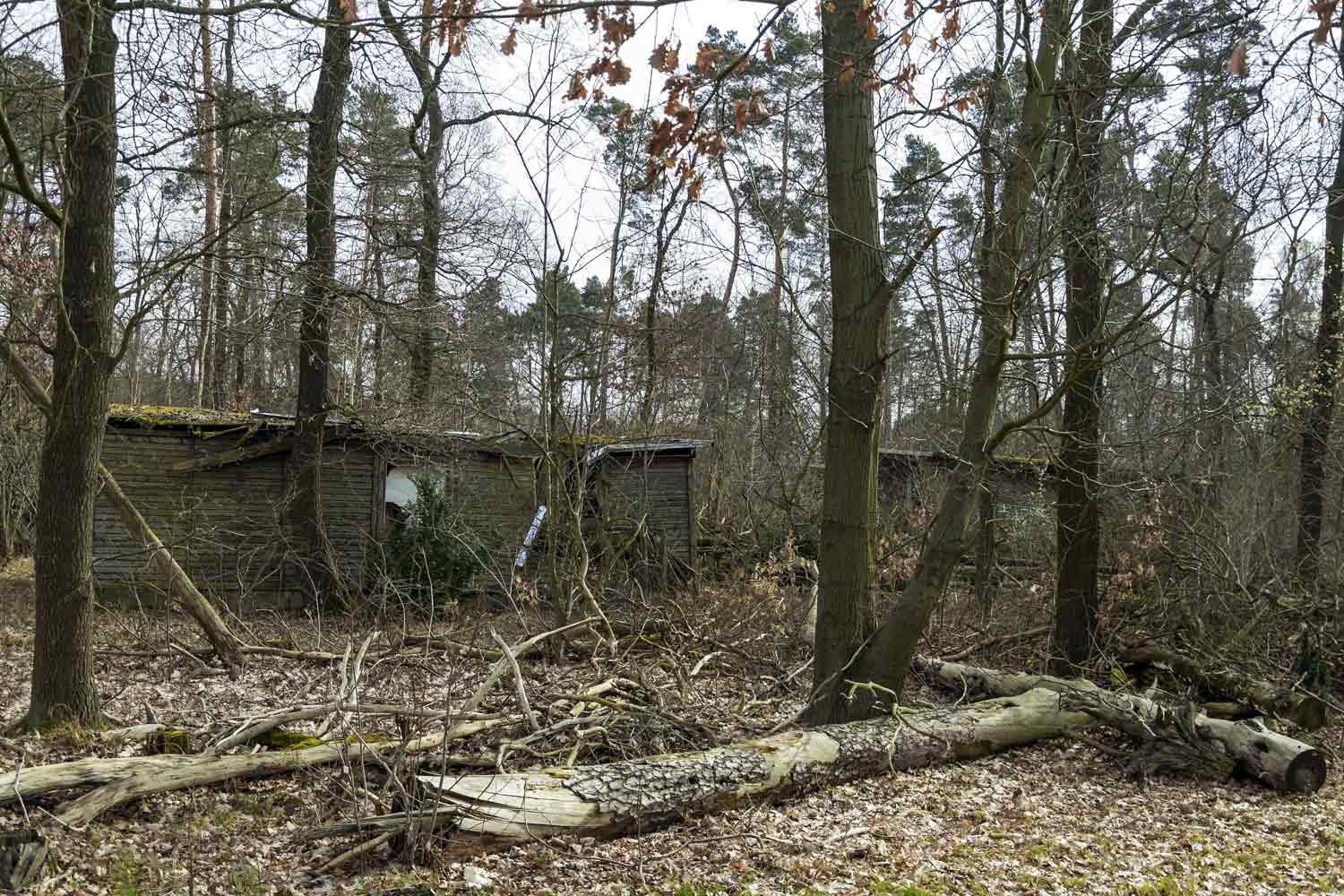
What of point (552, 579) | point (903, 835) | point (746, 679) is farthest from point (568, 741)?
point (552, 579)

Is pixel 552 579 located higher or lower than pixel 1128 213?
lower

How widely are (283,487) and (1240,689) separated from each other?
14353 millimetres

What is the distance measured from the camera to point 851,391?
7672 mm

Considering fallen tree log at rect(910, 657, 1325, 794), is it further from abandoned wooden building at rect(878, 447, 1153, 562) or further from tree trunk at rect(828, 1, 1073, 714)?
abandoned wooden building at rect(878, 447, 1153, 562)

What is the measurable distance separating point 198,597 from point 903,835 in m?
7.04

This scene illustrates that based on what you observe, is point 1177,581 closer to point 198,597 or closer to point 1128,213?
point 1128,213

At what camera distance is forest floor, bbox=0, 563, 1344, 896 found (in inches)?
187

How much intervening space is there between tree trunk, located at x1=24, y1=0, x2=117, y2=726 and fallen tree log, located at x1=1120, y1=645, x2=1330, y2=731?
30.7ft

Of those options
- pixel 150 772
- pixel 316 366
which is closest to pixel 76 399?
pixel 150 772

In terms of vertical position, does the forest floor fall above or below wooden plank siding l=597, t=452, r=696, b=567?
below

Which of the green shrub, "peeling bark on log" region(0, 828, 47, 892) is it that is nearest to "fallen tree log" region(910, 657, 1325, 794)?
"peeling bark on log" region(0, 828, 47, 892)

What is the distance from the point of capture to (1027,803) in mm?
6473

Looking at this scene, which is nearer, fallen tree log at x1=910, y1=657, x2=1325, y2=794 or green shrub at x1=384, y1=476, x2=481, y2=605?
fallen tree log at x1=910, y1=657, x2=1325, y2=794

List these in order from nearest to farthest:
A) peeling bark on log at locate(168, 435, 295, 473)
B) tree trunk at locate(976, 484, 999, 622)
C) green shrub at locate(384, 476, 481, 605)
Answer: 1. tree trunk at locate(976, 484, 999, 622)
2. green shrub at locate(384, 476, 481, 605)
3. peeling bark on log at locate(168, 435, 295, 473)
